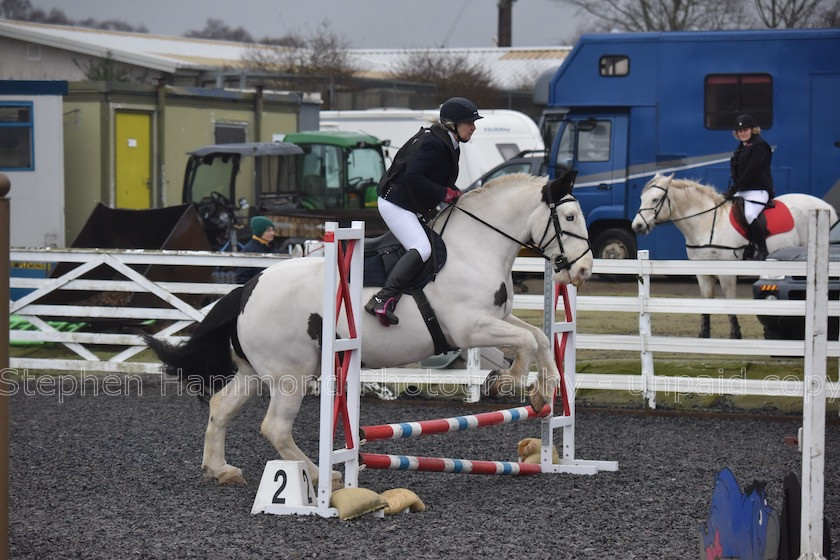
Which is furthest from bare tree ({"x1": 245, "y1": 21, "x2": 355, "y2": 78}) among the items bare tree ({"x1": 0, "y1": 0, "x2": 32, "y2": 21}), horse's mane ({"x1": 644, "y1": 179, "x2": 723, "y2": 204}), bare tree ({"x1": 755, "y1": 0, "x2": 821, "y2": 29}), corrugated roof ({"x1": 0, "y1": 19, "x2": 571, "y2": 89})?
bare tree ({"x1": 0, "y1": 0, "x2": 32, "y2": 21})

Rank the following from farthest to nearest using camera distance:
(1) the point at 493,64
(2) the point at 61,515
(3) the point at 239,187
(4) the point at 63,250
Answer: (1) the point at 493,64 < (3) the point at 239,187 < (4) the point at 63,250 < (2) the point at 61,515

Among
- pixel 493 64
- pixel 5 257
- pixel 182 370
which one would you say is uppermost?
pixel 493 64

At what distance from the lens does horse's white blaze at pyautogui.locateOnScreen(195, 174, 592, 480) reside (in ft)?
22.1

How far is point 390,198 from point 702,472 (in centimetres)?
271

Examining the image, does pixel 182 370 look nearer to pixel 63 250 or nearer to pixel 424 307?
pixel 424 307

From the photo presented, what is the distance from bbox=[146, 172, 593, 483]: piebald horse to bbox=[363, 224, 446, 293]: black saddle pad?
58mm

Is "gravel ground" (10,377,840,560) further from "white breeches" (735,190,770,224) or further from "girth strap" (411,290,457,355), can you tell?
"white breeches" (735,190,770,224)

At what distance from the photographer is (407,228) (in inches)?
268

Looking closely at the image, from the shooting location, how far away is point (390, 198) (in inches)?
272

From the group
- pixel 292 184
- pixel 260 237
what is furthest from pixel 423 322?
pixel 292 184

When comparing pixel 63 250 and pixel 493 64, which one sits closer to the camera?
pixel 63 250

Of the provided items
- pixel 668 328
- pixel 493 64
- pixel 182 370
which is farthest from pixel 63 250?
pixel 493 64

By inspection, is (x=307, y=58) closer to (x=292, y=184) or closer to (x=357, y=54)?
(x=357, y=54)

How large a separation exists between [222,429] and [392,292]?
54.9 inches
